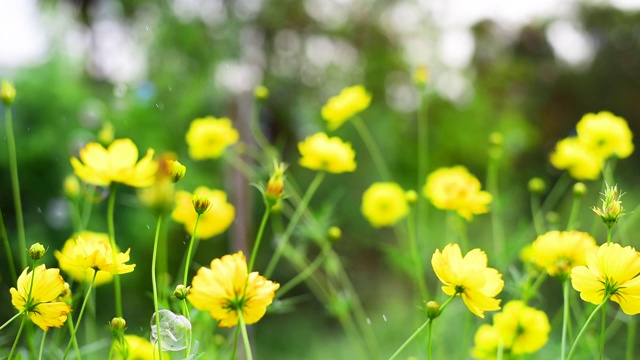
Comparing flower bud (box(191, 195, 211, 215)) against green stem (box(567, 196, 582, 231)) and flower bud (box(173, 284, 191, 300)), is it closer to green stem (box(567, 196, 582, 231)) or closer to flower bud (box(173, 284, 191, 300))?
flower bud (box(173, 284, 191, 300))

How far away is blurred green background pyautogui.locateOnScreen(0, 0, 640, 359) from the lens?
3.18m

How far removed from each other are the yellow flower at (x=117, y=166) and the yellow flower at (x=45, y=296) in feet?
0.26

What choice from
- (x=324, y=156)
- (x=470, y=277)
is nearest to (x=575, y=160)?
(x=324, y=156)

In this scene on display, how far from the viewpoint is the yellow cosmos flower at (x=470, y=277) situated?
0.44 m

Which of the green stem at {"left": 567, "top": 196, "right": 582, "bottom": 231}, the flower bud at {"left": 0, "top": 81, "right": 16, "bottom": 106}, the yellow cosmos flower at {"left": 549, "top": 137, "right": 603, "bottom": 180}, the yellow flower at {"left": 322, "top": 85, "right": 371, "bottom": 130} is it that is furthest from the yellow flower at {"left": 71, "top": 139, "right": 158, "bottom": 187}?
the yellow cosmos flower at {"left": 549, "top": 137, "right": 603, "bottom": 180}

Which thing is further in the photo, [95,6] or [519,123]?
[95,6]

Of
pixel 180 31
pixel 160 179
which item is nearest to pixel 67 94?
pixel 180 31

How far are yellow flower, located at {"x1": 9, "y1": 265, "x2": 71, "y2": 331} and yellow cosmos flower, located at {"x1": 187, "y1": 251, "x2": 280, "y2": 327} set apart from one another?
78 millimetres

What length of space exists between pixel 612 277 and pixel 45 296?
328 mm

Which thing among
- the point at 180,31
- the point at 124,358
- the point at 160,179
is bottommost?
the point at 180,31

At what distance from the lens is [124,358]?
0.43 metres

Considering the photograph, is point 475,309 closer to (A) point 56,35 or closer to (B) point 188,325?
(B) point 188,325

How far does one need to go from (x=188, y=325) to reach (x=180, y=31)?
2938 mm

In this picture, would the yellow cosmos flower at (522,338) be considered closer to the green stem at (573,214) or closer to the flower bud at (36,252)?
the green stem at (573,214)
